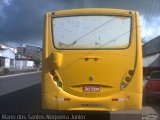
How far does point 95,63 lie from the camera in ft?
38.3

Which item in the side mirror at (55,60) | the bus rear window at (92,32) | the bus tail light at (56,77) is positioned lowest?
the bus tail light at (56,77)

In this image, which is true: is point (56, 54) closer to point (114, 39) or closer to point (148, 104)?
point (114, 39)

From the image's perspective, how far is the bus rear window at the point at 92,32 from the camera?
11711mm

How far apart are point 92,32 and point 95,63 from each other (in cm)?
84

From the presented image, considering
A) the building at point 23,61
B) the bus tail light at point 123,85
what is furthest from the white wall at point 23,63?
the bus tail light at point 123,85

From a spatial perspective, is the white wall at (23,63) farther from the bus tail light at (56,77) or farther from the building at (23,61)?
the bus tail light at (56,77)

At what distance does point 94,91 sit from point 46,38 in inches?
76.1

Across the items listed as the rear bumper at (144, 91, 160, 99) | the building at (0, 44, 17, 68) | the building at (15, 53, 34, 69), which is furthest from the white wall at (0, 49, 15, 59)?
the rear bumper at (144, 91, 160, 99)

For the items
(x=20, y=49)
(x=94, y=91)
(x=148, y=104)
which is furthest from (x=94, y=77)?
(x=20, y=49)

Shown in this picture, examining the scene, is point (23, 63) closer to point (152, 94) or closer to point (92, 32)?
point (152, 94)

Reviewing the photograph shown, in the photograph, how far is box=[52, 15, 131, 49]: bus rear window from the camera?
38.4ft

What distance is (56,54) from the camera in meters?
11.7

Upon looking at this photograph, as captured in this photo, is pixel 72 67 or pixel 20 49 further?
pixel 20 49

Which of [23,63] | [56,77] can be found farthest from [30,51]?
[56,77]
